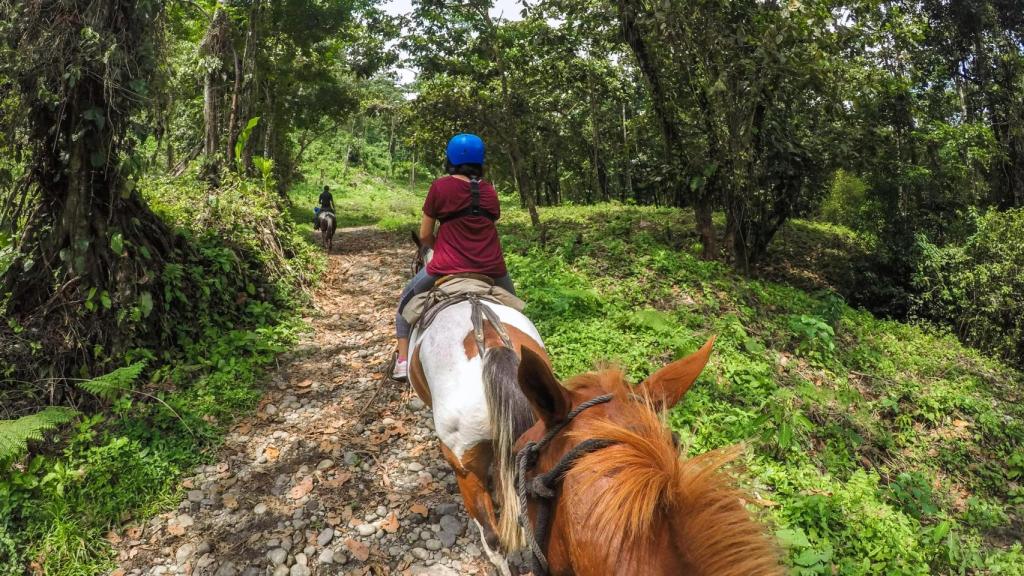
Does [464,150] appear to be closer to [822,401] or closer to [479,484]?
[479,484]

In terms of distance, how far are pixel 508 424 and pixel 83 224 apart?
521 centimetres

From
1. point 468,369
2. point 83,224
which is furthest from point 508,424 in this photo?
point 83,224

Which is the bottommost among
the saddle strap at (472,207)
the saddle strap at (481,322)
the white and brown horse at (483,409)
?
the white and brown horse at (483,409)

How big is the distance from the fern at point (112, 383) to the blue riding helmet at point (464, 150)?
341 cm

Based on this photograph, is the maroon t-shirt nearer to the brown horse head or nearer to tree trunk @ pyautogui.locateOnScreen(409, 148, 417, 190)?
the brown horse head

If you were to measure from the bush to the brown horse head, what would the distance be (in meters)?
10.8

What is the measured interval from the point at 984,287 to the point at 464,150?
10.8 meters

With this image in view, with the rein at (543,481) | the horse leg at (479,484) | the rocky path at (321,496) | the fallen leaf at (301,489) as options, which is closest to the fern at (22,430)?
the rocky path at (321,496)

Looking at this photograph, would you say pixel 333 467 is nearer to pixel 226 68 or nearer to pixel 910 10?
pixel 226 68

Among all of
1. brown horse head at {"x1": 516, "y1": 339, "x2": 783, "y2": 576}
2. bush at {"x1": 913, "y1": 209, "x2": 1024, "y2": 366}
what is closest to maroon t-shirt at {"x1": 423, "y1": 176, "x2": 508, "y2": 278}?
brown horse head at {"x1": 516, "y1": 339, "x2": 783, "y2": 576}

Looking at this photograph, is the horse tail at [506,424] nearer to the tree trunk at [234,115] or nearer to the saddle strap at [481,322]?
the saddle strap at [481,322]

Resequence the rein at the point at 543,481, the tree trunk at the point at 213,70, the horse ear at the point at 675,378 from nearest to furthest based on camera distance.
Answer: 1. the rein at the point at 543,481
2. the horse ear at the point at 675,378
3. the tree trunk at the point at 213,70

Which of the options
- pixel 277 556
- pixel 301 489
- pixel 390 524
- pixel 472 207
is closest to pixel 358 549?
pixel 390 524

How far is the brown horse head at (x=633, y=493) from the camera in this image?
1.14 meters
